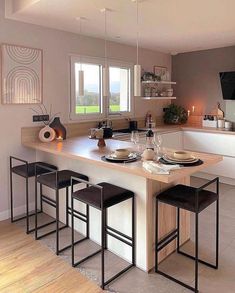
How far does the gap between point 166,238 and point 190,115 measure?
342 centimetres

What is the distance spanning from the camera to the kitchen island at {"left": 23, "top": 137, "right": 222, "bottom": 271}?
7.20 ft

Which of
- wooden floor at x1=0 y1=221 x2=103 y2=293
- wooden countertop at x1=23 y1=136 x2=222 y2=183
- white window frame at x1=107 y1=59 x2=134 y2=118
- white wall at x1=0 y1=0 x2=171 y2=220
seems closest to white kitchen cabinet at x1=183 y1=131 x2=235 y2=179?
white window frame at x1=107 y1=59 x2=134 y2=118

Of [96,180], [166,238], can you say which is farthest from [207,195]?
[96,180]

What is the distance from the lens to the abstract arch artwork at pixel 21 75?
3109mm

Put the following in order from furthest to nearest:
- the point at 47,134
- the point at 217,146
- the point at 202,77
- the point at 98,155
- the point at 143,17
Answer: the point at 202,77, the point at 217,146, the point at 47,134, the point at 143,17, the point at 98,155

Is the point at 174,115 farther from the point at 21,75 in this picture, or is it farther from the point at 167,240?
the point at 167,240

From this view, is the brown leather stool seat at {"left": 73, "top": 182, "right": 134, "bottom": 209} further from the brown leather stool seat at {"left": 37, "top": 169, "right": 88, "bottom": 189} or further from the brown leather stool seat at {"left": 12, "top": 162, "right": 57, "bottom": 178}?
the brown leather stool seat at {"left": 12, "top": 162, "right": 57, "bottom": 178}

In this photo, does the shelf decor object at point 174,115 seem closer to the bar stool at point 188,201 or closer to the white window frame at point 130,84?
the white window frame at point 130,84

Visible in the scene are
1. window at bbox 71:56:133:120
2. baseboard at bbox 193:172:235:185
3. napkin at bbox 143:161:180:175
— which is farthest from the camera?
baseboard at bbox 193:172:235:185

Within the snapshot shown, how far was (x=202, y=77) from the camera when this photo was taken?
16.8ft

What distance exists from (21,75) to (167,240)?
2362 millimetres

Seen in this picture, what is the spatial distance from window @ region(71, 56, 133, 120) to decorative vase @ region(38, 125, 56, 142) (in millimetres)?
534

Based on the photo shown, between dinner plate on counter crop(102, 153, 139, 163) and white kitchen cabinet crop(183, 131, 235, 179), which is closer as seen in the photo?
dinner plate on counter crop(102, 153, 139, 163)

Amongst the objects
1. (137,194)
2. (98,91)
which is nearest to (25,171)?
(137,194)
